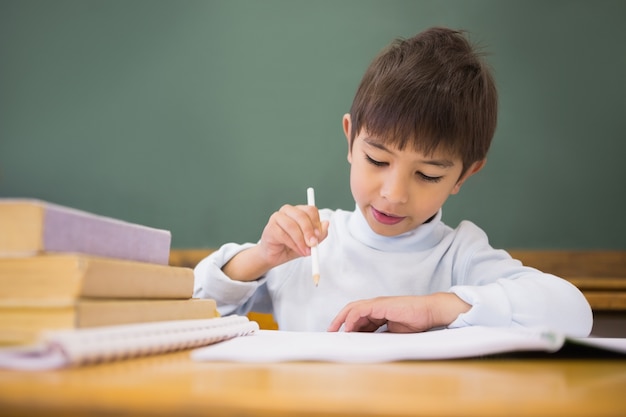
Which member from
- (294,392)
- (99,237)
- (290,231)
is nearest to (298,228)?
(290,231)

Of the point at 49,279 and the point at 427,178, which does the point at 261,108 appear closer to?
the point at 427,178

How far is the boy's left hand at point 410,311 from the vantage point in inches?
32.5

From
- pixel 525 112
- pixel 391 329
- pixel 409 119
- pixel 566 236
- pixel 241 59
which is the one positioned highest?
pixel 241 59

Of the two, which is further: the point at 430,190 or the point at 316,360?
the point at 430,190

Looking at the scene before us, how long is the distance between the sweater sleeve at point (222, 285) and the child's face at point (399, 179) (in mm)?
251

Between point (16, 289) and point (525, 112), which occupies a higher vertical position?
point (525, 112)

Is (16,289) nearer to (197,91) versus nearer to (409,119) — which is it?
(409,119)

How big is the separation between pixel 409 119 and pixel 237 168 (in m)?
1.22

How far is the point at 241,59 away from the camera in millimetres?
2203

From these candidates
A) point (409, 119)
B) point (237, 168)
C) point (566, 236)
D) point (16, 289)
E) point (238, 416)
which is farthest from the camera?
point (237, 168)

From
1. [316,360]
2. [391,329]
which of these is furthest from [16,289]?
[391,329]

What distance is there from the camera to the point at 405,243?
3.84 feet

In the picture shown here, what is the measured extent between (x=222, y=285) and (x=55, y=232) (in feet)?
2.35

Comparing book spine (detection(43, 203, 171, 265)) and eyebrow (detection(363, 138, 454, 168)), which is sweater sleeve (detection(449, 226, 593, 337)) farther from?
book spine (detection(43, 203, 171, 265))
